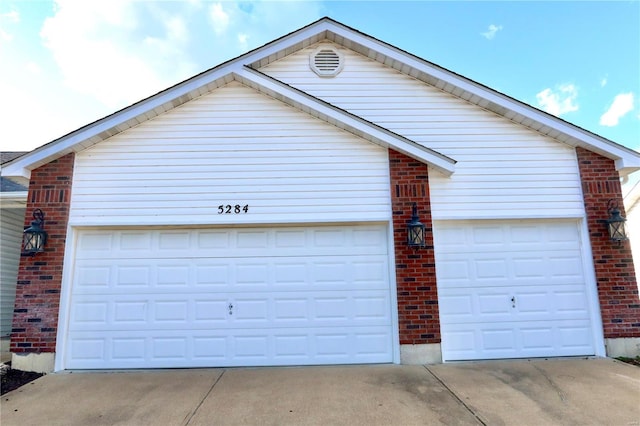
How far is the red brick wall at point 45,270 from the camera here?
5.50 metres

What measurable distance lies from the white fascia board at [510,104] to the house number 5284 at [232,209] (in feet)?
13.6

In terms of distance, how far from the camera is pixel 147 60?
8.73 m

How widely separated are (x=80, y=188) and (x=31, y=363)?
2851 millimetres

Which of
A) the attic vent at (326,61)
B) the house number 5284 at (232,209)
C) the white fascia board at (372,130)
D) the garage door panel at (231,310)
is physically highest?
the attic vent at (326,61)

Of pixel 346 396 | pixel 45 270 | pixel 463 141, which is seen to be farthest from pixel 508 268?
pixel 45 270

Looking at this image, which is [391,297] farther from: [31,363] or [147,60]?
[147,60]

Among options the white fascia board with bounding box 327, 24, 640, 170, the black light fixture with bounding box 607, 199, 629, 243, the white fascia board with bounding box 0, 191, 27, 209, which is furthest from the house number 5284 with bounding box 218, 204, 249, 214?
the black light fixture with bounding box 607, 199, 629, 243

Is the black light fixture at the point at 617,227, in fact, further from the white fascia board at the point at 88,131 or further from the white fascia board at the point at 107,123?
the white fascia board at the point at 88,131

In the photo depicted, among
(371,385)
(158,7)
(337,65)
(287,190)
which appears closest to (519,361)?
(371,385)

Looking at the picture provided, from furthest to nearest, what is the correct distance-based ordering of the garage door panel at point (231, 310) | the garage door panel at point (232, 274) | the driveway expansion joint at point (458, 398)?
the garage door panel at point (232, 274), the garage door panel at point (231, 310), the driveway expansion joint at point (458, 398)

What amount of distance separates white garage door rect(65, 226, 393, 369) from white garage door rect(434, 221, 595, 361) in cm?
118

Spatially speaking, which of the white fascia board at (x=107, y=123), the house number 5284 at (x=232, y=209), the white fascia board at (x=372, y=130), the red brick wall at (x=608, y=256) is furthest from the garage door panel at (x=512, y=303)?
the white fascia board at (x=107, y=123)

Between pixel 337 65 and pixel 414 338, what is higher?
pixel 337 65

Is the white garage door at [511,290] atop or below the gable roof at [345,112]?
below
